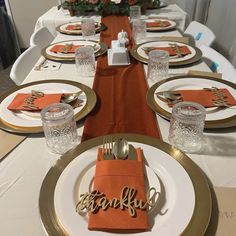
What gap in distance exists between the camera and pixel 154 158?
1.90 ft

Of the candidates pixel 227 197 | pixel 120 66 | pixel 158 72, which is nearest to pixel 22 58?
pixel 120 66

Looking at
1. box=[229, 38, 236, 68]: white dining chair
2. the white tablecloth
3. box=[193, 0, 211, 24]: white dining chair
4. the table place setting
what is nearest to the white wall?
the white tablecloth

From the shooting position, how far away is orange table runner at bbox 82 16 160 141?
731mm

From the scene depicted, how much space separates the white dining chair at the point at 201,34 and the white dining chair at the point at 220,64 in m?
0.21

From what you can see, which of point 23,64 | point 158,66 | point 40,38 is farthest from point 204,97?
point 40,38

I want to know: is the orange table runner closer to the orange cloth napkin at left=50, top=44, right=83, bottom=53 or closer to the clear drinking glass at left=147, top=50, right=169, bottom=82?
the clear drinking glass at left=147, top=50, right=169, bottom=82

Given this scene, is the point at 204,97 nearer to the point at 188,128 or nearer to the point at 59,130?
the point at 188,128

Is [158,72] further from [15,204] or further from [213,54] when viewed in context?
[15,204]

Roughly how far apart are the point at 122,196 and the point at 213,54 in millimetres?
989

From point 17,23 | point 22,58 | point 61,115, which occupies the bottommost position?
point 17,23

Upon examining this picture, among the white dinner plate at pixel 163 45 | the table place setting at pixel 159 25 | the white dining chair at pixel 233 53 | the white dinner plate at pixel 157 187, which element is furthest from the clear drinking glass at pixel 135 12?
the white dinner plate at pixel 157 187

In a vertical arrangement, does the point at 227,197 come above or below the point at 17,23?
above

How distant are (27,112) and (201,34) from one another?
125cm

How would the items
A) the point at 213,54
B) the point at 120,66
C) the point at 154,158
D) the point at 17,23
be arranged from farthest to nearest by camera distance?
the point at 17,23 → the point at 213,54 → the point at 120,66 → the point at 154,158
